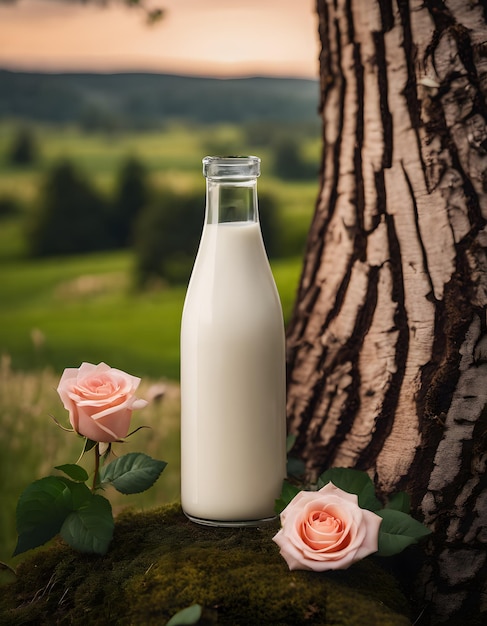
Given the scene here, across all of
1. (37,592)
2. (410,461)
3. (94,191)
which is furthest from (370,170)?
(94,191)

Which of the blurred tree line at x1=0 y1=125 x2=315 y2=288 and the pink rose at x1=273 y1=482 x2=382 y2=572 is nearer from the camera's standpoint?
the pink rose at x1=273 y1=482 x2=382 y2=572

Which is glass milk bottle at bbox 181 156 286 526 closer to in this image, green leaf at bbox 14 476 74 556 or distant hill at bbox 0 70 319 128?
green leaf at bbox 14 476 74 556

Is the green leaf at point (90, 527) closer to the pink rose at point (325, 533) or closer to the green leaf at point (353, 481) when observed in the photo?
the pink rose at point (325, 533)

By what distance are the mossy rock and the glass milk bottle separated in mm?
103

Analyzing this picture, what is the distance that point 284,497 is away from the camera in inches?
55.6

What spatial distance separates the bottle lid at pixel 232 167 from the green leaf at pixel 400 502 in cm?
69

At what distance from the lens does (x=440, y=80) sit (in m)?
1.56

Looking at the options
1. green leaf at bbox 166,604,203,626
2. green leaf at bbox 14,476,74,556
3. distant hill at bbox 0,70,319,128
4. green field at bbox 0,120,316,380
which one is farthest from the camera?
distant hill at bbox 0,70,319,128

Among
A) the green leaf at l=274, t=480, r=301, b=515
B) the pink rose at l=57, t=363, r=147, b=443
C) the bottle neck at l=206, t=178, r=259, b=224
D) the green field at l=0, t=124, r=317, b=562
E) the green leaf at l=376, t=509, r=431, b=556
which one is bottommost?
the green field at l=0, t=124, r=317, b=562

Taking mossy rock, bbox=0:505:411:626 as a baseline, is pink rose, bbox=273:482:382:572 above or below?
above

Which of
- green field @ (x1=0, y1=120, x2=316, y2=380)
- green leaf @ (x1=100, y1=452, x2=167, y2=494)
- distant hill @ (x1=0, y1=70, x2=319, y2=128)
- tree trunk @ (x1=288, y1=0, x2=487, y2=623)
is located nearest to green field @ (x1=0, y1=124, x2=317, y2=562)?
green field @ (x1=0, y1=120, x2=316, y2=380)

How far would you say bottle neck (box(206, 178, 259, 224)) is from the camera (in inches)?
55.7

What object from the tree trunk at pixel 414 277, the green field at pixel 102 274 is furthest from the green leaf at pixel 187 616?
the green field at pixel 102 274

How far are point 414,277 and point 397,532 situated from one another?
548 millimetres
